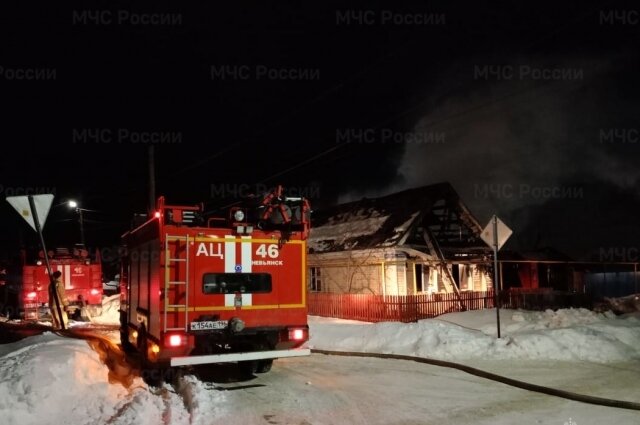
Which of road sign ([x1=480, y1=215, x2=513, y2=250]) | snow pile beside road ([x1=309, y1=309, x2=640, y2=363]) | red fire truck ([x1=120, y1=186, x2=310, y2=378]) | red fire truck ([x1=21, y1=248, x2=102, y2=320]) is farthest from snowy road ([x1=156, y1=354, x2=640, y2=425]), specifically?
red fire truck ([x1=21, y1=248, x2=102, y2=320])

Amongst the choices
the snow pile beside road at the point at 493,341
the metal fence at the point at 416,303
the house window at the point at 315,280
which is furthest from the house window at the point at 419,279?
the snow pile beside road at the point at 493,341

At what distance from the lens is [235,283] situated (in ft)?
30.3

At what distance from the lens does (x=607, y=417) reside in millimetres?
6828

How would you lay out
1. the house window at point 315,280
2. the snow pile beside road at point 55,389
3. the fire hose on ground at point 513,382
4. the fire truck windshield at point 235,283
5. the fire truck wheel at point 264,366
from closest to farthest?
the snow pile beside road at point 55,389
the fire hose on ground at point 513,382
the fire truck windshield at point 235,283
the fire truck wheel at point 264,366
the house window at point 315,280

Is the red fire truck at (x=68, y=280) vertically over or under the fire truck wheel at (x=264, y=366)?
over

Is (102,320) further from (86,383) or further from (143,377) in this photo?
(86,383)

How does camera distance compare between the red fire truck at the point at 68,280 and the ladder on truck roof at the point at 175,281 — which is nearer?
the ladder on truck roof at the point at 175,281

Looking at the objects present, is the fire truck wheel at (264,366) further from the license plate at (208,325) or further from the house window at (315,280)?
the house window at (315,280)

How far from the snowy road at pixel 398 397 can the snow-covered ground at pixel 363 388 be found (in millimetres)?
15

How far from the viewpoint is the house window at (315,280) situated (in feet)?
88.4

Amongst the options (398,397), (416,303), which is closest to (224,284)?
(398,397)

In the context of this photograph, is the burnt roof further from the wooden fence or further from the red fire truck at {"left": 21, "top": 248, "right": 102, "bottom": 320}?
the red fire truck at {"left": 21, "top": 248, "right": 102, "bottom": 320}

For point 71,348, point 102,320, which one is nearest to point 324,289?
point 102,320

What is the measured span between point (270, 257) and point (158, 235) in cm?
196
